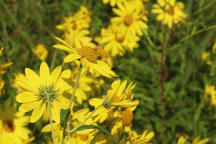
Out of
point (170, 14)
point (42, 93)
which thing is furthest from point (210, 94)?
point (42, 93)

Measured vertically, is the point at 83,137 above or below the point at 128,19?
below

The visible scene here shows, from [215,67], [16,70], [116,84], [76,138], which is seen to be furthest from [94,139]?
[215,67]

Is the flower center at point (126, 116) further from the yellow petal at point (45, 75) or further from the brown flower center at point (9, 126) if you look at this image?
the brown flower center at point (9, 126)

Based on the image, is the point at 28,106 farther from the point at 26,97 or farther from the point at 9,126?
the point at 9,126

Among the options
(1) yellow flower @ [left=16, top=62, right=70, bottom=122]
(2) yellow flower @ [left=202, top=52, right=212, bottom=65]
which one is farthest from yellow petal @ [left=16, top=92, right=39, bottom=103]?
(2) yellow flower @ [left=202, top=52, right=212, bottom=65]

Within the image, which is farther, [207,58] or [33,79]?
[207,58]

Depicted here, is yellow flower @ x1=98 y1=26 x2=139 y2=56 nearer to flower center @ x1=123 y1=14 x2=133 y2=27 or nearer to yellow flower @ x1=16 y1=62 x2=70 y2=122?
flower center @ x1=123 y1=14 x2=133 y2=27

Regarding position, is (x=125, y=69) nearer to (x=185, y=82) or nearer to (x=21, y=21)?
(x=185, y=82)
